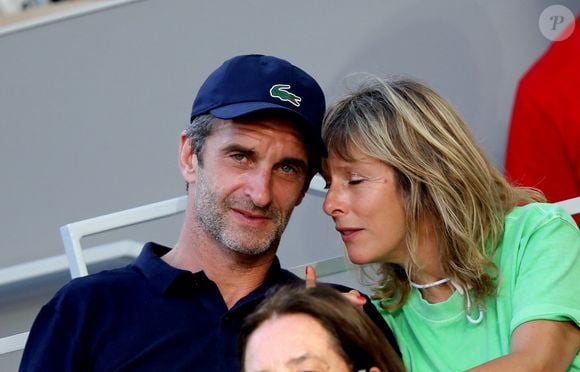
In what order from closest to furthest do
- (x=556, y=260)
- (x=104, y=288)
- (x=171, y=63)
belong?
(x=556, y=260) → (x=104, y=288) → (x=171, y=63)

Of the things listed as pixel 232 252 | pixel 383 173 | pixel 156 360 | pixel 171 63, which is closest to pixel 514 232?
pixel 383 173

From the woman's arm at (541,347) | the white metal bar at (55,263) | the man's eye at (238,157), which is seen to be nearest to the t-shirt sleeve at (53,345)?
the man's eye at (238,157)

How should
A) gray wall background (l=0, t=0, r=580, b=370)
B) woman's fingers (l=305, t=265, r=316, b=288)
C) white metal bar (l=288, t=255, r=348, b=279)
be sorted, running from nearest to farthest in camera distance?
1. woman's fingers (l=305, t=265, r=316, b=288)
2. white metal bar (l=288, t=255, r=348, b=279)
3. gray wall background (l=0, t=0, r=580, b=370)

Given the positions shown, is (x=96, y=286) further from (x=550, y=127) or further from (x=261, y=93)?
(x=550, y=127)

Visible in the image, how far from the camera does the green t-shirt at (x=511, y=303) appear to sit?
5.91 ft

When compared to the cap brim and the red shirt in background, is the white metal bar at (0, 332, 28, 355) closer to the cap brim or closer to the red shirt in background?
the cap brim

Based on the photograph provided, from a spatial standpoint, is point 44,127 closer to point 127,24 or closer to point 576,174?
point 127,24

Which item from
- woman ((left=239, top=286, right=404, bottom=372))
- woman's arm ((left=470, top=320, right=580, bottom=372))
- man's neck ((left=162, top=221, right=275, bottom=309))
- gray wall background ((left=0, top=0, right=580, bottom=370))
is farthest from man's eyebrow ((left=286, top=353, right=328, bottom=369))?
gray wall background ((left=0, top=0, right=580, bottom=370))

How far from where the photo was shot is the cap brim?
1.96 metres

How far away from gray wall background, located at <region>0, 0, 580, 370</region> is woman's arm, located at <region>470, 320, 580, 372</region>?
942 millimetres

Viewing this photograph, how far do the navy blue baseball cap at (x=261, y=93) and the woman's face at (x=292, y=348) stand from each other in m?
0.55

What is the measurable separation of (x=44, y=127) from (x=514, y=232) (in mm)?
1269

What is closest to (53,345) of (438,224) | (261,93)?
(261,93)

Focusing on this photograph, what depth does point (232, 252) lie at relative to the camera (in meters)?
2.02
